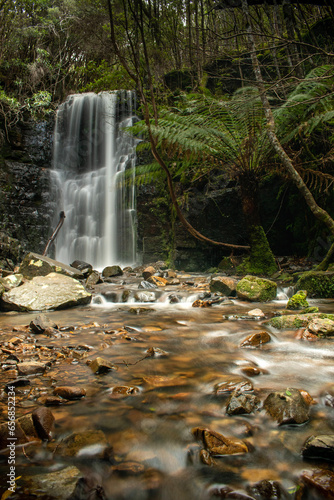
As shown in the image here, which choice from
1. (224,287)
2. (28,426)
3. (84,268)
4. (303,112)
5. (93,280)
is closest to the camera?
(28,426)

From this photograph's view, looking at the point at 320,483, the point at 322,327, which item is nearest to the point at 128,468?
the point at 320,483

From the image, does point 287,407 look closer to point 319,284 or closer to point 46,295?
point 319,284

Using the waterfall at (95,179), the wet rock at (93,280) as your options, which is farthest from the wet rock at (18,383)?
the waterfall at (95,179)

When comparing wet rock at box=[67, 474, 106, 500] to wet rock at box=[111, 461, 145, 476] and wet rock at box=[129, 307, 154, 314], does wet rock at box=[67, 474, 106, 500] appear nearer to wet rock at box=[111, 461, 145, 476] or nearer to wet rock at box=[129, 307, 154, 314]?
wet rock at box=[111, 461, 145, 476]

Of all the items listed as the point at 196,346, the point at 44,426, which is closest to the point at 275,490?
the point at 44,426

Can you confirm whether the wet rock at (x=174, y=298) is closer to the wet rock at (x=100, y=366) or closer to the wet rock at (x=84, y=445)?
the wet rock at (x=100, y=366)

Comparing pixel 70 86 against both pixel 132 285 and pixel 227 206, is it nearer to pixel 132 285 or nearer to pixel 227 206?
pixel 227 206

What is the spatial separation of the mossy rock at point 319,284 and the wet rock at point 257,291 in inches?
18.5

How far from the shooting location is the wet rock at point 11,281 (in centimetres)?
449

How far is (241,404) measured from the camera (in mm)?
1406

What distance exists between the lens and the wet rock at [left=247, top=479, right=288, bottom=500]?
3.10ft

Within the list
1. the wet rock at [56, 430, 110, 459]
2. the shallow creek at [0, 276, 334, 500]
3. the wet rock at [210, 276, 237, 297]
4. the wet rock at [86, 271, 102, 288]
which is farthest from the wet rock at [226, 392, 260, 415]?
the wet rock at [86, 271, 102, 288]

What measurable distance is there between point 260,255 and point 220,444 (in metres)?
5.04

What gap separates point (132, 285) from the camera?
5914 millimetres
